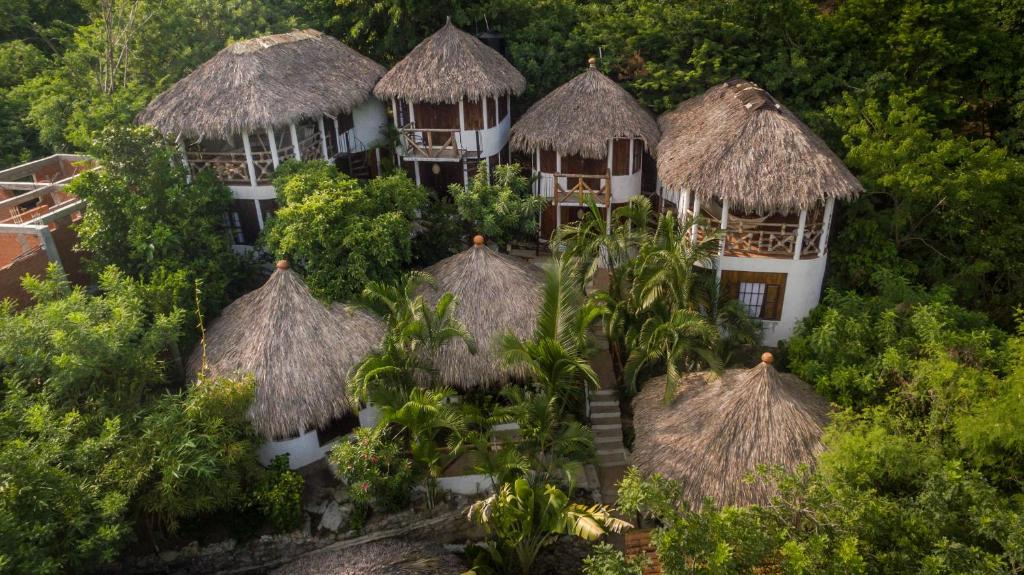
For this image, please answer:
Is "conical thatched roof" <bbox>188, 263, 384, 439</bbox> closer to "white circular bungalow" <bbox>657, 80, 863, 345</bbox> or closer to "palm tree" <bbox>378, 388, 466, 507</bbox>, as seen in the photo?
"palm tree" <bbox>378, 388, 466, 507</bbox>

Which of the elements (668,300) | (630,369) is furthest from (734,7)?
(630,369)

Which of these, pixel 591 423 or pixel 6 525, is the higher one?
pixel 6 525

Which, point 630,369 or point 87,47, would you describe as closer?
point 630,369

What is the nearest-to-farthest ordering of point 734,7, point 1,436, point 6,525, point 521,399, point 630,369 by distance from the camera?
point 6,525
point 1,436
point 521,399
point 630,369
point 734,7

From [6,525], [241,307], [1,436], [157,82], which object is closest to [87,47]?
[157,82]

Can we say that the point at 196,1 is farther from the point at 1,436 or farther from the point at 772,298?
the point at 772,298

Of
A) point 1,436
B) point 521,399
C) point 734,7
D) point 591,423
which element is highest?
point 734,7

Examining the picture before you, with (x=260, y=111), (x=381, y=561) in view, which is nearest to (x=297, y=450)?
(x=381, y=561)

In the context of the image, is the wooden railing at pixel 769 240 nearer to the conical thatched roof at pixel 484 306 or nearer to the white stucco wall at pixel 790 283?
the white stucco wall at pixel 790 283

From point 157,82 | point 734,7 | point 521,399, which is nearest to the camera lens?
point 521,399
